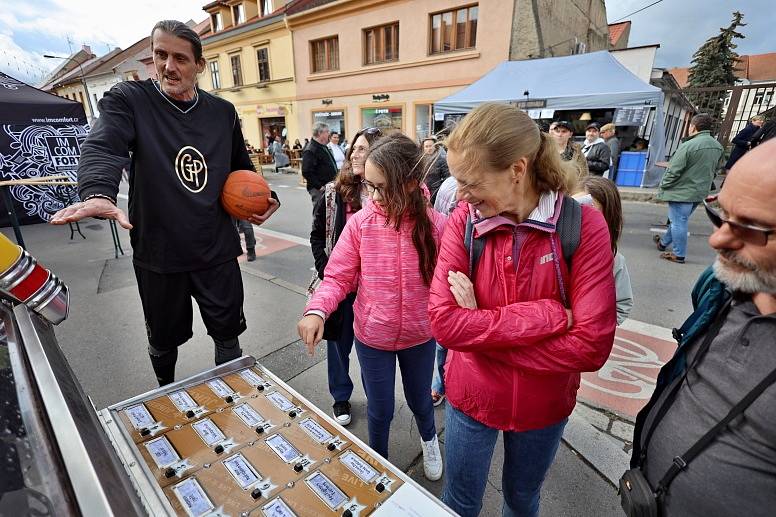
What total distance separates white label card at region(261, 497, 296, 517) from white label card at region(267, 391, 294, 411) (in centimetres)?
40

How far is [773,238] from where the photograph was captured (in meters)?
0.86

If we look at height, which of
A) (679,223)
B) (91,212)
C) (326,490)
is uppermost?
(91,212)

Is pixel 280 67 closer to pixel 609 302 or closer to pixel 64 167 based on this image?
pixel 64 167

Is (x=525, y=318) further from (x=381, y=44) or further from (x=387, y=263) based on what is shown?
(x=381, y=44)

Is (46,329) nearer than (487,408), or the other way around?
(46,329)

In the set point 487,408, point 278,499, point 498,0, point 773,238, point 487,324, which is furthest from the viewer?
point 498,0

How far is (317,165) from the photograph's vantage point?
5512 mm

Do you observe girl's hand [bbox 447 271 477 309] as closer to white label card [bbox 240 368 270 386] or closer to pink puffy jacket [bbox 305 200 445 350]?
pink puffy jacket [bbox 305 200 445 350]

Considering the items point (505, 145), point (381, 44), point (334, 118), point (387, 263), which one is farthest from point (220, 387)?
point (334, 118)

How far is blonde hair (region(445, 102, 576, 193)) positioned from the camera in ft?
3.87

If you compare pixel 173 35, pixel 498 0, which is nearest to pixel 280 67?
pixel 498 0

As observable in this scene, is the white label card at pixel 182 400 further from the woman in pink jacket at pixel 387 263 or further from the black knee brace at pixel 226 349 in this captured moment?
the black knee brace at pixel 226 349

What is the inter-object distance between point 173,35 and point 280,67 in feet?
69.0

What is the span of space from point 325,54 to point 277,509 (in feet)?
68.1
